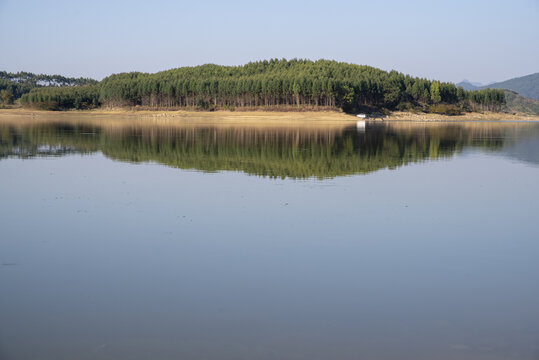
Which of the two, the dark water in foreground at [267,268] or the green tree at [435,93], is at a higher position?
the green tree at [435,93]

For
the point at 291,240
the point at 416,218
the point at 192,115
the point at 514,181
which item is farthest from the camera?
the point at 192,115

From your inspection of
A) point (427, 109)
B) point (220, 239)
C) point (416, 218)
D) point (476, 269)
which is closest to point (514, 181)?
point (416, 218)

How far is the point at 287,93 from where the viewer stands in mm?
131875

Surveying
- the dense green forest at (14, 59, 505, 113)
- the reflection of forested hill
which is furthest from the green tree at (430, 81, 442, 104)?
the reflection of forested hill

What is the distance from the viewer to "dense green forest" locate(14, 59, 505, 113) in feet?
431

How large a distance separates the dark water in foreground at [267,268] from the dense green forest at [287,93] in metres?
111

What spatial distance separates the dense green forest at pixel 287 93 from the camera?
132m

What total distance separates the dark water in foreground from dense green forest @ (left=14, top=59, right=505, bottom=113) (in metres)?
111

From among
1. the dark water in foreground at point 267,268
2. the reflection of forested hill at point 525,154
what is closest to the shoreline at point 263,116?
the reflection of forested hill at point 525,154

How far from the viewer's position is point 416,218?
14.8 metres

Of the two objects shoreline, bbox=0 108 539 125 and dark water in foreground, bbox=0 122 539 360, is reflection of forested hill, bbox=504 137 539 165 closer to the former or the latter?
dark water in foreground, bbox=0 122 539 360

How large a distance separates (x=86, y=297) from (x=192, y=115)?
4912 inches

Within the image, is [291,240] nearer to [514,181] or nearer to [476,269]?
[476,269]

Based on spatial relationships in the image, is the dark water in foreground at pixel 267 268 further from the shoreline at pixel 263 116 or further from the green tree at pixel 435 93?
the green tree at pixel 435 93
